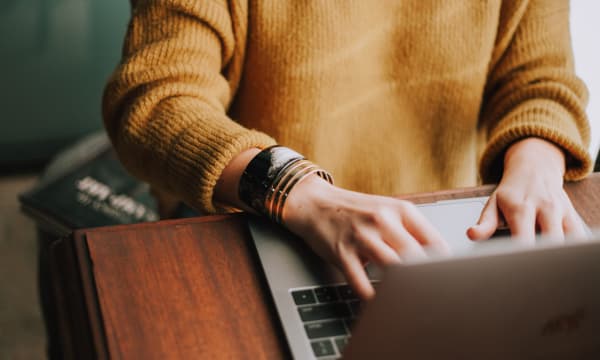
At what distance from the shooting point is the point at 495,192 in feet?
2.06

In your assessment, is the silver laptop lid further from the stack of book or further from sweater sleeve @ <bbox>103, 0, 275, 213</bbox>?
the stack of book

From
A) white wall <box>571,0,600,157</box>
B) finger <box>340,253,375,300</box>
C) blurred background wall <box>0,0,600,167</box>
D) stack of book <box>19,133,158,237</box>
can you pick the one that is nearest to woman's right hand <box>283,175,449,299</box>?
finger <box>340,253,375,300</box>

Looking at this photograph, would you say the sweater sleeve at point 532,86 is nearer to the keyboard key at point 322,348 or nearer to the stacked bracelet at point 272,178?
the stacked bracelet at point 272,178

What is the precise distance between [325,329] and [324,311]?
0.02m

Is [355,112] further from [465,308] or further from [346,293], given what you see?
[465,308]

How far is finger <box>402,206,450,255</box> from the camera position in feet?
1.73

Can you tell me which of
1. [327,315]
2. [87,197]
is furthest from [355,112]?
[87,197]

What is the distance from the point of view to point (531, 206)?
1.97 ft

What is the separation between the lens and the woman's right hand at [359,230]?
51 centimetres

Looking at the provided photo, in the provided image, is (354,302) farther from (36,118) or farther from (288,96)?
(36,118)

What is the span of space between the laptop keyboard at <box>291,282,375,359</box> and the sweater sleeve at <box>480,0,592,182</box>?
0.34m

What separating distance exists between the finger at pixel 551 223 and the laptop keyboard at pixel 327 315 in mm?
215

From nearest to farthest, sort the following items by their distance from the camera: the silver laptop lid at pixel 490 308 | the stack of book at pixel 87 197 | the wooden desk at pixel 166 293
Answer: the silver laptop lid at pixel 490 308 < the wooden desk at pixel 166 293 < the stack of book at pixel 87 197

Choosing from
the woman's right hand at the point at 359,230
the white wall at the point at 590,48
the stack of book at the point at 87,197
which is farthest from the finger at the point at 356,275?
the stack of book at the point at 87,197
